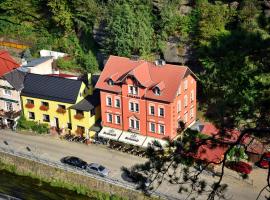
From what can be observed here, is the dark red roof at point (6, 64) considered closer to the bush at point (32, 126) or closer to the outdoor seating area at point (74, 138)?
the bush at point (32, 126)

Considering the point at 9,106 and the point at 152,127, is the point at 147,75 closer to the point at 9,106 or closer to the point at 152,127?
the point at 152,127

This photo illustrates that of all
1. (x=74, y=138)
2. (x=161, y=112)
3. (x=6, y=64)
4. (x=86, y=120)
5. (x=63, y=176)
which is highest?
(x=6, y=64)

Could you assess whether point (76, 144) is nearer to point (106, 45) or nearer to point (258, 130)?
point (106, 45)

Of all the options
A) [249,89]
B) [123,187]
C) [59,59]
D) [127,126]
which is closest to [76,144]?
[127,126]

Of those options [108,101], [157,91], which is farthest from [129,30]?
[157,91]

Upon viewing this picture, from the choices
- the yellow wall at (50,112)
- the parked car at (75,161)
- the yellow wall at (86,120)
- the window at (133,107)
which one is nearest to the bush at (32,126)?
the yellow wall at (50,112)

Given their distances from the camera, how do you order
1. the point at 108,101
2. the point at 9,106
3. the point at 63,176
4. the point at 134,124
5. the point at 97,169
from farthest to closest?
the point at 9,106
the point at 108,101
the point at 134,124
the point at 63,176
the point at 97,169
